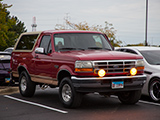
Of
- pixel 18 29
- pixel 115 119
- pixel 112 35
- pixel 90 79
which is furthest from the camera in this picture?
pixel 18 29

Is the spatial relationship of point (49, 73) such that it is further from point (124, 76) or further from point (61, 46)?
point (124, 76)

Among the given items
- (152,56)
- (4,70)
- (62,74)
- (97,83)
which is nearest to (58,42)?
(62,74)

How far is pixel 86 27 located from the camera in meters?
41.4

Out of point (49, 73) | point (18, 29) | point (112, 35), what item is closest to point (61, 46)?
point (49, 73)

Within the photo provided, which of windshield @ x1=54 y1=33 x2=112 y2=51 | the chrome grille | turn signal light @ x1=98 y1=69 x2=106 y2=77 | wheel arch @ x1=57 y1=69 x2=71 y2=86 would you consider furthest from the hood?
windshield @ x1=54 y1=33 x2=112 y2=51

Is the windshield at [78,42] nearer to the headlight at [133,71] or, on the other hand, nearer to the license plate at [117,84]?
the headlight at [133,71]

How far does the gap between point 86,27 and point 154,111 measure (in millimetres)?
32745

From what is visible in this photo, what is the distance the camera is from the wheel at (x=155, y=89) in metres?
10.5

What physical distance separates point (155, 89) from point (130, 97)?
0.91 m

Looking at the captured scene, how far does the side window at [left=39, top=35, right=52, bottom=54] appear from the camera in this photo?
10.7 meters

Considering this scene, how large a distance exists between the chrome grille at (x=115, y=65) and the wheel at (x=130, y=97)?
0.95 meters

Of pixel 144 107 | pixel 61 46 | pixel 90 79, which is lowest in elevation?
pixel 144 107

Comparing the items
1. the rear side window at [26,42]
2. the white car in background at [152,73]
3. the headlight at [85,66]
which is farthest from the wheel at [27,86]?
the white car in background at [152,73]

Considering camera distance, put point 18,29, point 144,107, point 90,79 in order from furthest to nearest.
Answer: point 18,29
point 144,107
point 90,79
